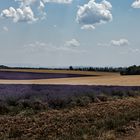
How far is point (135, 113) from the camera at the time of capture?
16.6 meters

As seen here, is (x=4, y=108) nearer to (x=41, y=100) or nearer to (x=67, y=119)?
(x=41, y=100)

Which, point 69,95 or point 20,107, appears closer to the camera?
point 20,107

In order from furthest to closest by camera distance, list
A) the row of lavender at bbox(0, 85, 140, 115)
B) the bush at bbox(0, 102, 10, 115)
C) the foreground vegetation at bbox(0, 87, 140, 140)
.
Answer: the row of lavender at bbox(0, 85, 140, 115)
the bush at bbox(0, 102, 10, 115)
the foreground vegetation at bbox(0, 87, 140, 140)

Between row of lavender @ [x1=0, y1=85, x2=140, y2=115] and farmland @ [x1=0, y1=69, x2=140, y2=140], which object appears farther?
row of lavender @ [x1=0, y1=85, x2=140, y2=115]

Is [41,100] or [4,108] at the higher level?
[41,100]

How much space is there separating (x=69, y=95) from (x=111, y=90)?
5081 millimetres

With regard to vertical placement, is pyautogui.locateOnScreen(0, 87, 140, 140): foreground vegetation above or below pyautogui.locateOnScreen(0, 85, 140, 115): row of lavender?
below

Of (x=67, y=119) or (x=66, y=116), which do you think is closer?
(x=67, y=119)

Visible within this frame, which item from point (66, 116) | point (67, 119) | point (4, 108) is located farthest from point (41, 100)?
point (67, 119)

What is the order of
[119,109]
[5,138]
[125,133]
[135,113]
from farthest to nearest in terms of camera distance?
[119,109] < [135,113] < [125,133] < [5,138]

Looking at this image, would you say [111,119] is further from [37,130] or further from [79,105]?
→ [79,105]

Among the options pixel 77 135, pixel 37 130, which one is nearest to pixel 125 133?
pixel 77 135

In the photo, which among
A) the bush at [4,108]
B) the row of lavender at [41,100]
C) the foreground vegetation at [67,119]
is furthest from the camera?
the row of lavender at [41,100]

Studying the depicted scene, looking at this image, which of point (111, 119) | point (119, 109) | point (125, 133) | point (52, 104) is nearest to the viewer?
point (125, 133)
